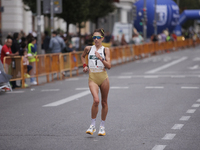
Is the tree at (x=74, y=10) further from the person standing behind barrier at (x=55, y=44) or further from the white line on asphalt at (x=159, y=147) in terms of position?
the white line on asphalt at (x=159, y=147)

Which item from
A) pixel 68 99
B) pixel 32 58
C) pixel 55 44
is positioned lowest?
pixel 68 99

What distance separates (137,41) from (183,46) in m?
15.8

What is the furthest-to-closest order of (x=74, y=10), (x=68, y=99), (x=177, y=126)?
1. (x=74, y=10)
2. (x=68, y=99)
3. (x=177, y=126)

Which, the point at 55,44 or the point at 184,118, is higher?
the point at 55,44

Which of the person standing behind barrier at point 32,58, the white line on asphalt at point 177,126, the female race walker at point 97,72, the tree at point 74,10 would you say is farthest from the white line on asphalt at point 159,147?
the tree at point 74,10

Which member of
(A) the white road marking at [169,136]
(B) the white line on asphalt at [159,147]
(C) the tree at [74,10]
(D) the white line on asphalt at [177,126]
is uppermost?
(C) the tree at [74,10]

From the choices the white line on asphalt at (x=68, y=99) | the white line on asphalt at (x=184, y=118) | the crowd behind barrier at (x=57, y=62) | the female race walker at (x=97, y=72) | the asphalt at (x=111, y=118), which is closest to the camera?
the asphalt at (x=111, y=118)

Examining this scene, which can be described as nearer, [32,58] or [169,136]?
[169,136]

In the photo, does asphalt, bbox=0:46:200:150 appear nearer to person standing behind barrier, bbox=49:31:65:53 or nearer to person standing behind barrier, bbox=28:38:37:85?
person standing behind barrier, bbox=28:38:37:85

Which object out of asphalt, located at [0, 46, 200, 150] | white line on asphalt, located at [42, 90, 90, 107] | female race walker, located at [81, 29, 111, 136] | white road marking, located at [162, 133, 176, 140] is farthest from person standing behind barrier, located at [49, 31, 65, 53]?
white road marking, located at [162, 133, 176, 140]

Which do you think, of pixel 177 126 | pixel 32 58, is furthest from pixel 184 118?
pixel 32 58

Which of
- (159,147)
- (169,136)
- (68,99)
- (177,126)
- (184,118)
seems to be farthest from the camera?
(68,99)

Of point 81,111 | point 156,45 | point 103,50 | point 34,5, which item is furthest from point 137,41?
point 103,50

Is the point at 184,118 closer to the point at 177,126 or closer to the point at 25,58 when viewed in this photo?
the point at 177,126
